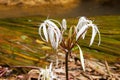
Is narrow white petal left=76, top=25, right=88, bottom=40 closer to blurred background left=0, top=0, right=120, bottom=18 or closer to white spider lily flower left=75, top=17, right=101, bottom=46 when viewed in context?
white spider lily flower left=75, top=17, right=101, bottom=46

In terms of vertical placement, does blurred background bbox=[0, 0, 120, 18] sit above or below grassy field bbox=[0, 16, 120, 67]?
above

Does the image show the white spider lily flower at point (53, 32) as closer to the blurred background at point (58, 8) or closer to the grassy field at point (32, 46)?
the grassy field at point (32, 46)

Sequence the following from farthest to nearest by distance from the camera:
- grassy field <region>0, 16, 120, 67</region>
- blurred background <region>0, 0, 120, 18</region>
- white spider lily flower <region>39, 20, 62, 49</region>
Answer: blurred background <region>0, 0, 120, 18</region>
grassy field <region>0, 16, 120, 67</region>
white spider lily flower <region>39, 20, 62, 49</region>

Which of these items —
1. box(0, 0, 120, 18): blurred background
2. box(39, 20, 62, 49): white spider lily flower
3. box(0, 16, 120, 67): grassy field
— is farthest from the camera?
box(0, 0, 120, 18): blurred background

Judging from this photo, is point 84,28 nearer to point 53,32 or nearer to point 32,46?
point 53,32

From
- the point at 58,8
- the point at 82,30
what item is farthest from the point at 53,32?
the point at 58,8

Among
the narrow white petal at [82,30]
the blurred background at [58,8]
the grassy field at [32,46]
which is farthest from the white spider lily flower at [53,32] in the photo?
the blurred background at [58,8]

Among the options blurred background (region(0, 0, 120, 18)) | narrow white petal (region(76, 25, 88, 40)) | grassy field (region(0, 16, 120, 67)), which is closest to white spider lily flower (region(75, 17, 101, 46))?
narrow white petal (region(76, 25, 88, 40))
